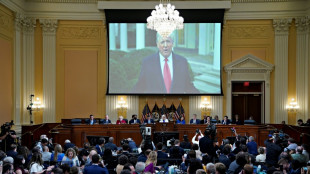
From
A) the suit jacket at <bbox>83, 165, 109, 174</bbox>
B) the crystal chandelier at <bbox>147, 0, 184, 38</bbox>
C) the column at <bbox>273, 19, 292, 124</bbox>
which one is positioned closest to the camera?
the suit jacket at <bbox>83, 165, 109, 174</bbox>

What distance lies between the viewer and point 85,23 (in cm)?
1997

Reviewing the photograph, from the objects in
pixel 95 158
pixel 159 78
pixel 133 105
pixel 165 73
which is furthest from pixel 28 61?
pixel 95 158

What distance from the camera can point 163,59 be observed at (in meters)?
19.9

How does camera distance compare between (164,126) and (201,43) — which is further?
(201,43)

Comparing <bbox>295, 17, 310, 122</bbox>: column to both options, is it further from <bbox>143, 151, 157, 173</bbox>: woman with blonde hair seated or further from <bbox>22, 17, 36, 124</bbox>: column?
<bbox>143, 151, 157, 173</bbox>: woman with blonde hair seated

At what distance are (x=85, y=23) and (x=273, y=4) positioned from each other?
31.6ft

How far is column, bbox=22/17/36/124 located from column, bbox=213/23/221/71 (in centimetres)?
922

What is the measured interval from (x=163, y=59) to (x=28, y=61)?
6.84m

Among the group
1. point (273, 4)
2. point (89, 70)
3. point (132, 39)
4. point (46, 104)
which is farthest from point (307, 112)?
point (46, 104)

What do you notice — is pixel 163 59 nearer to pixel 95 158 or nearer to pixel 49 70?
pixel 49 70

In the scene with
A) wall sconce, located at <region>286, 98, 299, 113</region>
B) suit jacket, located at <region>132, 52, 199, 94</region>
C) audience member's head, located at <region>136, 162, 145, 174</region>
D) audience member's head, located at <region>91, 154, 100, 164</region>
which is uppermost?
suit jacket, located at <region>132, 52, 199, 94</region>

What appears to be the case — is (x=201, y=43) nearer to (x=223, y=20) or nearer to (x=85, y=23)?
(x=223, y=20)

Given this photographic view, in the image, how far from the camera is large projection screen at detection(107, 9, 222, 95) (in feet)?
64.7

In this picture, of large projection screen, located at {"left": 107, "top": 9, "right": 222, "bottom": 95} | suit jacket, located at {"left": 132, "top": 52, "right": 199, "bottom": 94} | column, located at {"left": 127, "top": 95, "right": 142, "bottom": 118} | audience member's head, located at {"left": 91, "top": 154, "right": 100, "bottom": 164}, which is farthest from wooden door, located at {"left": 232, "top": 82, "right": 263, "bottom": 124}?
audience member's head, located at {"left": 91, "top": 154, "right": 100, "bottom": 164}
